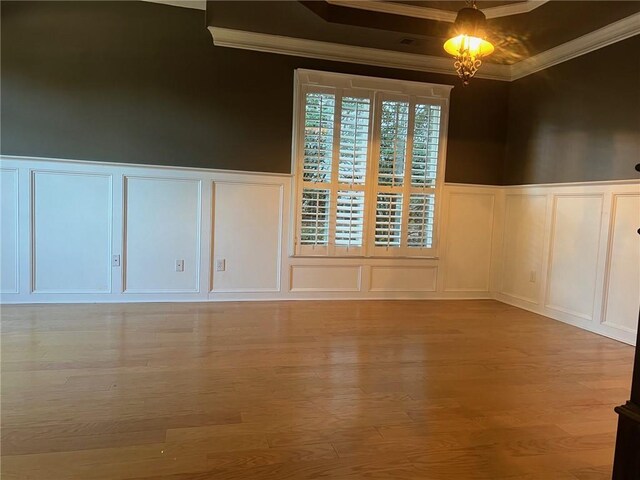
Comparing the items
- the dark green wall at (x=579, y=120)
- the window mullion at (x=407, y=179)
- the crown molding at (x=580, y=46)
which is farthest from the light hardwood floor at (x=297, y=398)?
the crown molding at (x=580, y=46)

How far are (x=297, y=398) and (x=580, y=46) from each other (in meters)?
4.03

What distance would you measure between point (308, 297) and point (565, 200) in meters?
2.79

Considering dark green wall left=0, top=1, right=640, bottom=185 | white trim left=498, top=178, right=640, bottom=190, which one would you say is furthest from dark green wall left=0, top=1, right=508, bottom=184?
white trim left=498, top=178, right=640, bottom=190

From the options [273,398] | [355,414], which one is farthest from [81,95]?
[355,414]

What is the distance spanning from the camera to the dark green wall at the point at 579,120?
11.3 ft

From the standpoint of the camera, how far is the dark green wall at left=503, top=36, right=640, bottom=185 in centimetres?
343

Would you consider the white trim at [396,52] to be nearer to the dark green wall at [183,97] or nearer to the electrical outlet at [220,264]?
the dark green wall at [183,97]

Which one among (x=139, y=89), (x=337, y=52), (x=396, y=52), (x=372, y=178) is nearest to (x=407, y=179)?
(x=372, y=178)

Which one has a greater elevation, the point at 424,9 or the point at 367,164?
the point at 424,9

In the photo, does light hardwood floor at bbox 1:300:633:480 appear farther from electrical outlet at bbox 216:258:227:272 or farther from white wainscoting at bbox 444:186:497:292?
white wainscoting at bbox 444:186:497:292

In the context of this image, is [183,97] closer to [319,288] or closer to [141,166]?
[141,166]

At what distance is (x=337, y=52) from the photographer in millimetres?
4312

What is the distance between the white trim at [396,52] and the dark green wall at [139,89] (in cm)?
8

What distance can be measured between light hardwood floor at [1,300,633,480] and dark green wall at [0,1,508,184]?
162cm
